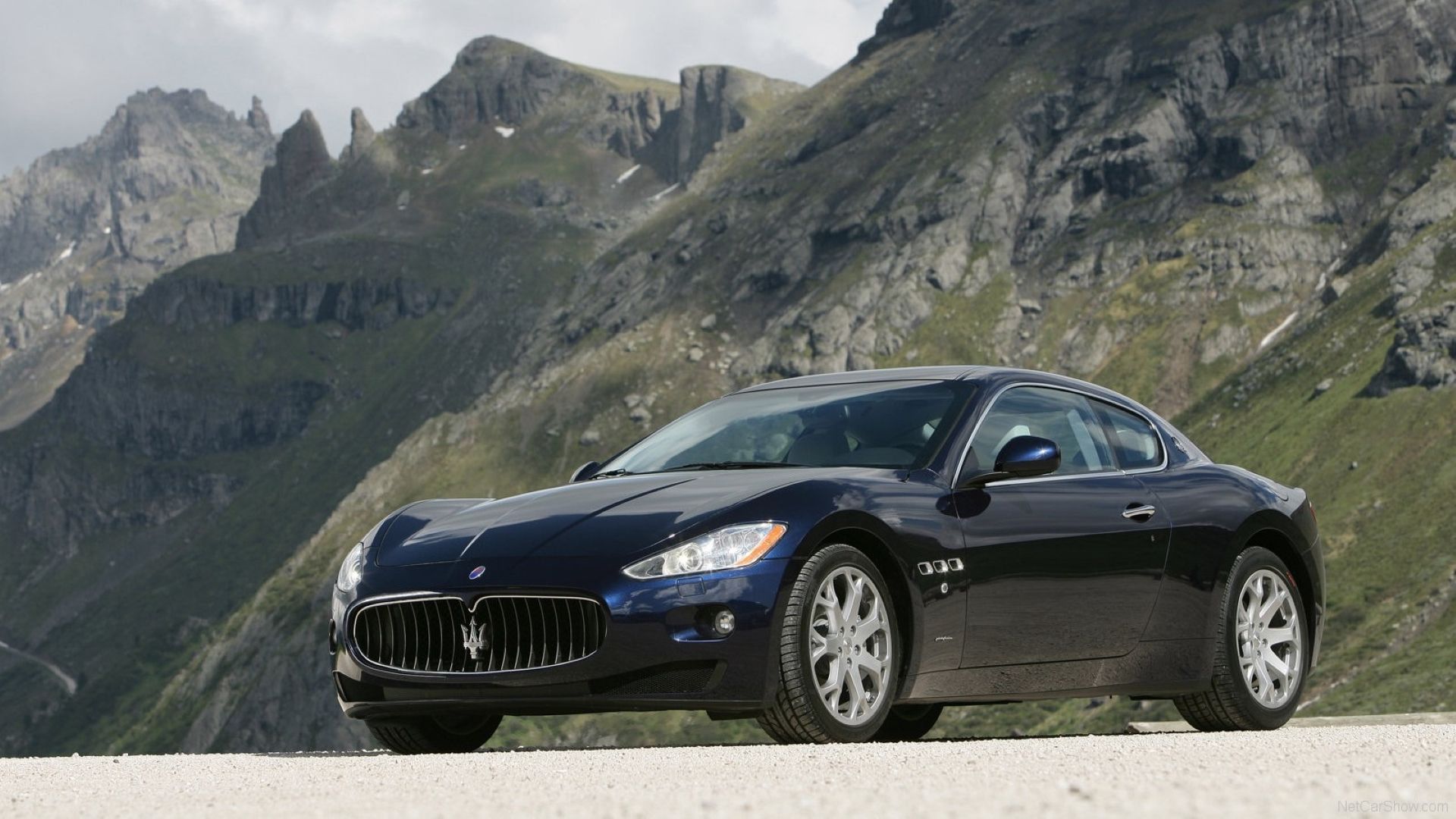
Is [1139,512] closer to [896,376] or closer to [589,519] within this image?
[896,376]

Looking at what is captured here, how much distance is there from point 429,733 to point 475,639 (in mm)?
1273

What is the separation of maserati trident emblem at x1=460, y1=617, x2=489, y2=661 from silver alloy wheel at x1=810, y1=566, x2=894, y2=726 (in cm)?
154

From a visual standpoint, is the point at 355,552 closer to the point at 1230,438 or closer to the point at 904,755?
the point at 904,755

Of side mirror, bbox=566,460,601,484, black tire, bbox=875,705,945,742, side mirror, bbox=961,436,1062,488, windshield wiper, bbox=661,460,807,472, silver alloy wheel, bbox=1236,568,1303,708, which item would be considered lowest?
black tire, bbox=875,705,945,742

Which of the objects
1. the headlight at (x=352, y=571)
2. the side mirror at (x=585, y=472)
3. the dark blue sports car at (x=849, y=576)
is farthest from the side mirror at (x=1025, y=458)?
the headlight at (x=352, y=571)

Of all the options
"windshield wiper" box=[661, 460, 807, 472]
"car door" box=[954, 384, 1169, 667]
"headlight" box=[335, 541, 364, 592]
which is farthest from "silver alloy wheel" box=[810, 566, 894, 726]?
"headlight" box=[335, 541, 364, 592]

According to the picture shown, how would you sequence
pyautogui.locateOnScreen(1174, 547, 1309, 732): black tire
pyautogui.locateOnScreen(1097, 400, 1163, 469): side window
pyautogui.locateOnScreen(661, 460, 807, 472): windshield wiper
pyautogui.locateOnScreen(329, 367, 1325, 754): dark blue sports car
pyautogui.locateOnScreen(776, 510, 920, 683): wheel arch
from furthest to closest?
pyautogui.locateOnScreen(1097, 400, 1163, 469): side window < pyautogui.locateOnScreen(1174, 547, 1309, 732): black tire < pyautogui.locateOnScreen(661, 460, 807, 472): windshield wiper < pyautogui.locateOnScreen(776, 510, 920, 683): wheel arch < pyautogui.locateOnScreen(329, 367, 1325, 754): dark blue sports car

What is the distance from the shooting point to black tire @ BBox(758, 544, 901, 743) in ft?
23.3

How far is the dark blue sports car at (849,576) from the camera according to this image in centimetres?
712

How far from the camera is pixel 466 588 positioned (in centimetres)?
746

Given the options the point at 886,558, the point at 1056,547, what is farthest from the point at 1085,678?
the point at 886,558

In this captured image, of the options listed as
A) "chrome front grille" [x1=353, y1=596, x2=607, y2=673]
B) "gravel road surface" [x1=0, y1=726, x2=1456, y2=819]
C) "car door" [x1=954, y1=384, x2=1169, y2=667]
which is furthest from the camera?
"car door" [x1=954, y1=384, x2=1169, y2=667]

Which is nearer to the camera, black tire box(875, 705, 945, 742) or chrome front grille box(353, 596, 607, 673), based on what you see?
chrome front grille box(353, 596, 607, 673)

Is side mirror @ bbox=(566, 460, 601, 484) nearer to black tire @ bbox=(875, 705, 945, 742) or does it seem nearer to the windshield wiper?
the windshield wiper
